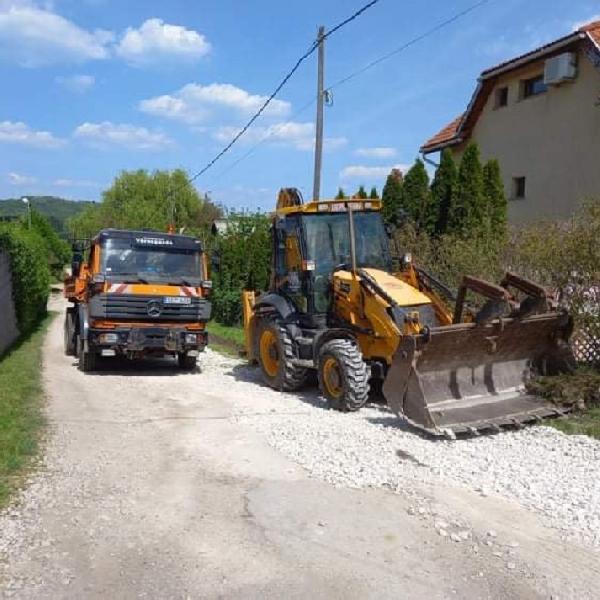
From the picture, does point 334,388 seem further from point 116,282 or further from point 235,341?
point 235,341

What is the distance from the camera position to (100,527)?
4879mm

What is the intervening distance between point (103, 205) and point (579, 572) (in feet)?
245

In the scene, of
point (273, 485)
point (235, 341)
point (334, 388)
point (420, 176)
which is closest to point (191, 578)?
point (273, 485)

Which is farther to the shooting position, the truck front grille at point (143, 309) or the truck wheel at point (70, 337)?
the truck wheel at point (70, 337)

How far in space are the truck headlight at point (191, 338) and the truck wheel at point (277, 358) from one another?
1415mm

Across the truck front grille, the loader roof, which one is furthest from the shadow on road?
the loader roof

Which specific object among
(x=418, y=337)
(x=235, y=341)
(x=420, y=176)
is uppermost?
(x=420, y=176)

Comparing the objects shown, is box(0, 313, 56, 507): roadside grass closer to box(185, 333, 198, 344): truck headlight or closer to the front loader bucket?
box(185, 333, 198, 344): truck headlight

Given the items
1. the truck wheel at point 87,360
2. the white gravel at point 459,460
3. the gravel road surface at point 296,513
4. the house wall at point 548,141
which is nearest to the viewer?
the gravel road surface at point 296,513

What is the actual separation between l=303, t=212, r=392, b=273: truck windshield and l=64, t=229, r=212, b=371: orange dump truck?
299cm

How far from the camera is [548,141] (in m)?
18.8

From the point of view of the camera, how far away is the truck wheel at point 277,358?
9820mm

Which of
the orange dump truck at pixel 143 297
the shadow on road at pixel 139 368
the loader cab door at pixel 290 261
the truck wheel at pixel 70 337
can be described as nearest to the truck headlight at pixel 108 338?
the orange dump truck at pixel 143 297

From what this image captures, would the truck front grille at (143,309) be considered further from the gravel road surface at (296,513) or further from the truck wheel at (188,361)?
the gravel road surface at (296,513)
